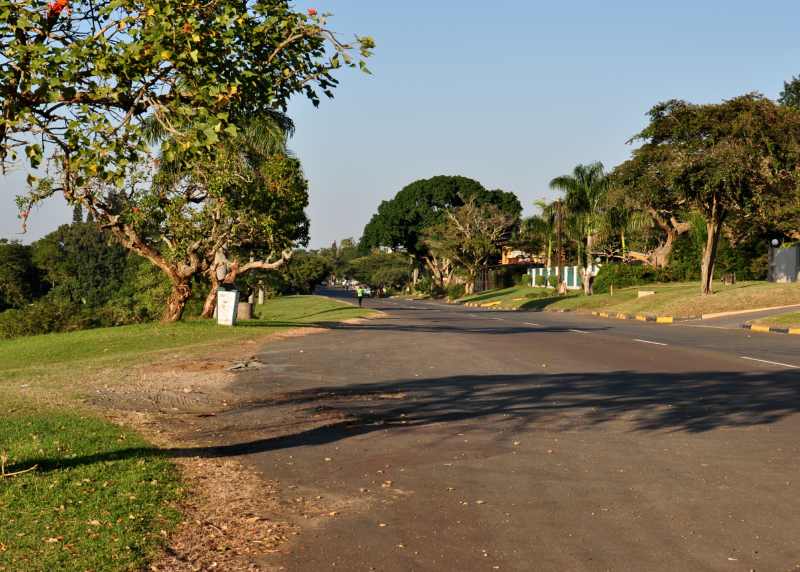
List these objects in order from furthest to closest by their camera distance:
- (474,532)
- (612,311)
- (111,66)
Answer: (612,311), (111,66), (474,532)

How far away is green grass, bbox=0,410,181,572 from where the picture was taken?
5.47m

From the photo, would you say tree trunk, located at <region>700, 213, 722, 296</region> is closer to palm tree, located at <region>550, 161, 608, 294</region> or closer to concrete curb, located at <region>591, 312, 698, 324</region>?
concrete curb, located at <region>591, 312, 698, 324</region>

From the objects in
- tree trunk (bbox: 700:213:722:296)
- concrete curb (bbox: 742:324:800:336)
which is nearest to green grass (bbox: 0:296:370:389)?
concrete curb (bbox: 742:324:800:336)

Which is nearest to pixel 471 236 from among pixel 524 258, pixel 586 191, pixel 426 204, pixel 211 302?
pixel 524 258

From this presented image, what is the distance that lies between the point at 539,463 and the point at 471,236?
82677mm

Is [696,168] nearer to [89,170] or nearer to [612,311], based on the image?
[612,311]

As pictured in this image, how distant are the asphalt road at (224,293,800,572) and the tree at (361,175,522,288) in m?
86.5

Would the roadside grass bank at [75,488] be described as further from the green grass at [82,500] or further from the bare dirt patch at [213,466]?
the bare dirt patch at [213,466]

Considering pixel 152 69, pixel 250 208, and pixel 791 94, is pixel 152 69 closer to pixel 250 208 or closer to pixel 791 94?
pixel 250 208

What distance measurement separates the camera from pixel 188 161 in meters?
10.1

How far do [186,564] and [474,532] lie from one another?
1.93 meters

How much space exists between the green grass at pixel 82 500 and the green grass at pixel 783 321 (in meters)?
24.0

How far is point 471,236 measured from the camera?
90.7 m

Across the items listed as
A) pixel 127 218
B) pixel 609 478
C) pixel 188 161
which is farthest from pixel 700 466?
pixel 127 218
